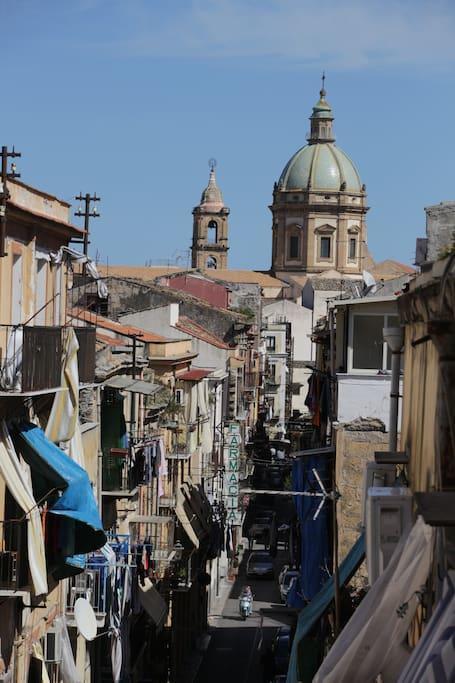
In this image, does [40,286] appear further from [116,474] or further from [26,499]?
[116,474]

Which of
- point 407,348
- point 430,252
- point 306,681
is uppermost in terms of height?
point 430,252

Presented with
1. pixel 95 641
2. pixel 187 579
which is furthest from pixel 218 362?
pixel 95 641

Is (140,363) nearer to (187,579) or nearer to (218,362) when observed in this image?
(187,579)

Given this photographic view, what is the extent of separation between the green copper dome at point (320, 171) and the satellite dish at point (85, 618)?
4672 inches

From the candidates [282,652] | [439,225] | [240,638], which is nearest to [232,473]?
[240,638]

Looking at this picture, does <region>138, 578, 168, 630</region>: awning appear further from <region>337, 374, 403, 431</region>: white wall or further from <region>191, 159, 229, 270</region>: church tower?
<region>191, 159, 229, 270</region>: church tower

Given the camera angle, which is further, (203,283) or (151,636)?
(203,283)

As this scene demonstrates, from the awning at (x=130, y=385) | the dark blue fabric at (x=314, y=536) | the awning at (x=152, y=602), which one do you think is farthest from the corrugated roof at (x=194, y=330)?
the dark blue fabric at (x=314, y=536)

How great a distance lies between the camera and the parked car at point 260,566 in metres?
58.8

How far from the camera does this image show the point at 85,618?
2397 centimetres

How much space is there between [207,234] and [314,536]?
127196 millimetres

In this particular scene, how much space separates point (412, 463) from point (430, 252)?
129 inches

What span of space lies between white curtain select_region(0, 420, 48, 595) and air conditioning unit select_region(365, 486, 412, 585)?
30.1 feet

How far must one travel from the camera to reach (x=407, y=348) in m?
12.5
